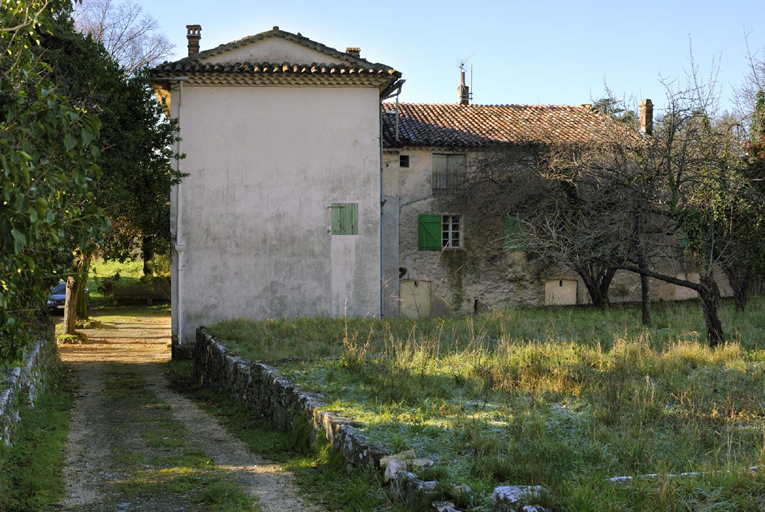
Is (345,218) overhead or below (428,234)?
overhead

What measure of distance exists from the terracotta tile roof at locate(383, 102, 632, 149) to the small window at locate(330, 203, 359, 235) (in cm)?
622

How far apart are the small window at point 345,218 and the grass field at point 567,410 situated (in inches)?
272

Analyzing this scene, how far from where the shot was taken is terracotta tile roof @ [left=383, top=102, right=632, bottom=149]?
25391mm

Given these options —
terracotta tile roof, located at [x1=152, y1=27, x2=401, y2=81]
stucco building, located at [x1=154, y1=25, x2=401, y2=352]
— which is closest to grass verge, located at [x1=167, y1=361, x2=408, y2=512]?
stucco building, located at [x1=154, y1=25, x2=401, y2=352]

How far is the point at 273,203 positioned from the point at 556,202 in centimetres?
859

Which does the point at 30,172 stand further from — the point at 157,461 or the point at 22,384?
the point at 22,384

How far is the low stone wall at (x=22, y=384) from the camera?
24.3ft

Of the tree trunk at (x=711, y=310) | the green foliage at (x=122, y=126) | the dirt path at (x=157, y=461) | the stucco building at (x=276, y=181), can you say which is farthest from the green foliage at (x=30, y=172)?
the stucco building at (x=276, y=181)

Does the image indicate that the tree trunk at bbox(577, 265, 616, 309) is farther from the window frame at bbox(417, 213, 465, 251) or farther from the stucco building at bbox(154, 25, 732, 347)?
the stucco building at bbox(154, 25, 732, 347)

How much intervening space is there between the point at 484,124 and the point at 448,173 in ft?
8.77

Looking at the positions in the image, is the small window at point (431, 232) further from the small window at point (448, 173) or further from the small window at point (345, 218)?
the small window at point (345, 218)

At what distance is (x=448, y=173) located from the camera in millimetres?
26234

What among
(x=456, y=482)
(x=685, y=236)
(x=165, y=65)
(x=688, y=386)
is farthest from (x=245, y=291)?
(x=456, y=482)

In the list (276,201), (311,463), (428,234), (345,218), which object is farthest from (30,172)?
(428,234)
